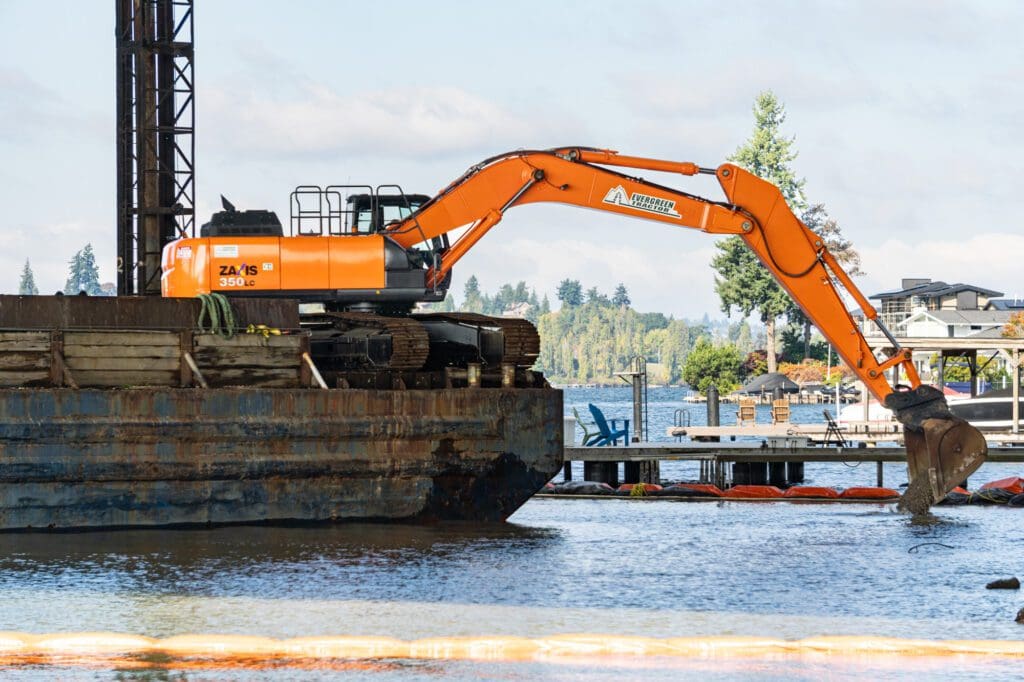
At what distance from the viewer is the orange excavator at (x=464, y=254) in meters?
29.6

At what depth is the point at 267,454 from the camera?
88.1ft

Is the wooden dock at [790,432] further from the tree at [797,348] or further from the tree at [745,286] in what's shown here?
the tree at [797,348]

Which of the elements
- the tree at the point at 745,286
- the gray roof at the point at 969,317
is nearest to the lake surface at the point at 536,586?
the gray roof at the point at 969,317

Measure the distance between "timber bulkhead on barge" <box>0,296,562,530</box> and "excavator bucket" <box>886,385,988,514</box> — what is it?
7068 mm

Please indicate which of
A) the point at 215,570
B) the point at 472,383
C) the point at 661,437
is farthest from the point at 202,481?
the point at 661,437

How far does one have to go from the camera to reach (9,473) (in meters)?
25.9

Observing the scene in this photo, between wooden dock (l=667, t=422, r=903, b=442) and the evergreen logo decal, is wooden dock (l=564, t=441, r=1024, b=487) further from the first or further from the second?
wooden dock (l=667, t=422, r=903, b=442)

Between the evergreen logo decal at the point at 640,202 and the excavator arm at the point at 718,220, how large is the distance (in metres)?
0.02

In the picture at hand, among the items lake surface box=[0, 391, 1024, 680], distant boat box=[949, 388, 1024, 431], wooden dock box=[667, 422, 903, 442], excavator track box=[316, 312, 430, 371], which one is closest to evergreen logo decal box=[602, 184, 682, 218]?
excavator track box=[316, 312, 430, 371]

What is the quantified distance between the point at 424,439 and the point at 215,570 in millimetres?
5019

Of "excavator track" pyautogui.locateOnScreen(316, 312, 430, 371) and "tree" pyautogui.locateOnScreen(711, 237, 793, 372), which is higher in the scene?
"tree" pyautogui.locateOnScreen(711, 237, 793, 372)

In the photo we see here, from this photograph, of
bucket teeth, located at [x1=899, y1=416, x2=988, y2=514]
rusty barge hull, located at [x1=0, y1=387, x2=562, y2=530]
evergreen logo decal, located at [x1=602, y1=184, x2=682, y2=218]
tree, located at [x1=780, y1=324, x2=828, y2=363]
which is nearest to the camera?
rusty barge hull, located at [x1=0, y1=387, x2=562, y2=530]

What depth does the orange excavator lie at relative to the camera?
29562 millimetres

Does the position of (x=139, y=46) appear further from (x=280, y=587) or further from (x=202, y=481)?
(x=280, y=587)
